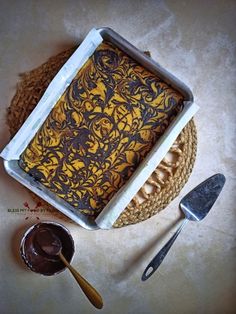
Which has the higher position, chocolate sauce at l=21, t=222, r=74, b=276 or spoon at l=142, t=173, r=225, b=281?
spoon at l=142, t=173, r=225, b=281

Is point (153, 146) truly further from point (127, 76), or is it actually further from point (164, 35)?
point (164, 35)

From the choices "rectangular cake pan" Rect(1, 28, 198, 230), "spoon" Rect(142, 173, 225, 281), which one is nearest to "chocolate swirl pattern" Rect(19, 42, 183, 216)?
"rectangular cake pan" Rect(1, 28, 198, 230)

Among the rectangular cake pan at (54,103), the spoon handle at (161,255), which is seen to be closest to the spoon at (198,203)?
the spoon handle at (161,255)

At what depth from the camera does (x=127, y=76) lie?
92 cm

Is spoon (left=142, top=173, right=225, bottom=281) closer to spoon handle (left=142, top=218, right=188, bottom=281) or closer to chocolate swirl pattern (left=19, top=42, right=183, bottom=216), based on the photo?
spoon handle (left=142, top=218, right=188, bottom=281)

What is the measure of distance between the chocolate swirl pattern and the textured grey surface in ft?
0.34

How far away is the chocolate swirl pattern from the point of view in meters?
0.91

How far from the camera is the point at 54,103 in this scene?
3.00 feet

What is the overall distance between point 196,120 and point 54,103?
1.05 ft

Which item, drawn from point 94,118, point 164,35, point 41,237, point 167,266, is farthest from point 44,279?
point 164,35

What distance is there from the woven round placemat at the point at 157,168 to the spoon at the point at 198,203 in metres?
0.04

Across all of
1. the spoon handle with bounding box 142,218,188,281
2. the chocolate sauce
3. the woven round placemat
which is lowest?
the chocolate sauce

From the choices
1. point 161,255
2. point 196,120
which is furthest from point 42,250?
point 196,120

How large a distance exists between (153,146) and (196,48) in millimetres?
257
